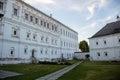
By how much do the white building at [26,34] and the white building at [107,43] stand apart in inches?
523

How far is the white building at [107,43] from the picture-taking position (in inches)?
1491

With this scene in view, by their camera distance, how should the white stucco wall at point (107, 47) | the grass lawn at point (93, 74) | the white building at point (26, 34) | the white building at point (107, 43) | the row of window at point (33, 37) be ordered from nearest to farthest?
the grass lawn at point (93, 74) → the white building at point (26, 34) → the row of window at point (33, 37) → the white stucco wall at point (107, 47) → the white building at point (107, 43)

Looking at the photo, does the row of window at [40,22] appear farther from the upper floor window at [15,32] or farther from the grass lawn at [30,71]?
the grass lawn at [30,71]

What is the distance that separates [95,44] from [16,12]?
2660 centimetres

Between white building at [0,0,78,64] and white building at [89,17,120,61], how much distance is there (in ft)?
43.6

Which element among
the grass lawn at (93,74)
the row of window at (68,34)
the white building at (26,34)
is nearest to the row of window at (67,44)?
the white building at (26,34)

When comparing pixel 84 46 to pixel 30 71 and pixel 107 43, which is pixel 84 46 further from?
pixel 30 71

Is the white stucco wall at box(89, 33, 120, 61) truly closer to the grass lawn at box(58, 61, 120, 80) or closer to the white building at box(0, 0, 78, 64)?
the white building at box(0, 0, 78, 64)

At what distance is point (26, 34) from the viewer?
3212cm

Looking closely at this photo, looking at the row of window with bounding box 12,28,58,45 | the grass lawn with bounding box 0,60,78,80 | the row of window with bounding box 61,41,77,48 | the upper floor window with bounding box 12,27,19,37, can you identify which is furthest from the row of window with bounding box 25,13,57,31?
the grass lawn with bounding box 0,60,78,80

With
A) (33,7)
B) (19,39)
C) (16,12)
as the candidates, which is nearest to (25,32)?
(19,39)

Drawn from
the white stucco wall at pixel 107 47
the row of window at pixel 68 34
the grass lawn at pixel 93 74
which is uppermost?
the row of window at pixel 68 34

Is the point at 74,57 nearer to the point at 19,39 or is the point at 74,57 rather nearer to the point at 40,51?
the point at 40,51

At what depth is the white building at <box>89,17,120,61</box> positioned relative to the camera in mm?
37869
